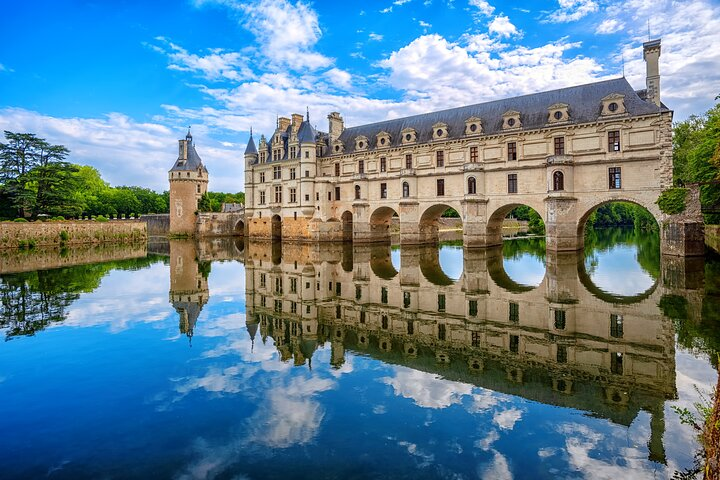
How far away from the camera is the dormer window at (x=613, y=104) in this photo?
25.1 m

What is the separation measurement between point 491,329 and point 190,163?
50.3 meters

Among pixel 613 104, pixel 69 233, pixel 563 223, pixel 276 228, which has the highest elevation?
pixel 613 104

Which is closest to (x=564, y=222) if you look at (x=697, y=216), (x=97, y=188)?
(x=697, y=216)

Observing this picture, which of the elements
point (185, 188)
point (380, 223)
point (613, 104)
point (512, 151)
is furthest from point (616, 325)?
point (185, 188)

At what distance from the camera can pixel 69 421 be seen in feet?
19.5

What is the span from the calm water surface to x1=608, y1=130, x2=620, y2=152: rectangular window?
11.9m

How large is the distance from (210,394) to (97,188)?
8481 centimetres

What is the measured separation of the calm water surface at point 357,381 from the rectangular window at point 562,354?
0.13 feet

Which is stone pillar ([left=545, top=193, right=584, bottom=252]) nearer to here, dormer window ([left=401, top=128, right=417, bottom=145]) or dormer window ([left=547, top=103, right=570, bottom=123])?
dormer window ([left=547, top=103, right=570, bottom=123])

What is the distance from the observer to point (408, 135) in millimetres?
35656

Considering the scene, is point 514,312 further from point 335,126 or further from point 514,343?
point 335,126

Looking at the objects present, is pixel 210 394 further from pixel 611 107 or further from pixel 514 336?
pixel 611 107

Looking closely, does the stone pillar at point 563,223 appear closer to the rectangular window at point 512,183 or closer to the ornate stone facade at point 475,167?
the ornate stone facade at point 475,167

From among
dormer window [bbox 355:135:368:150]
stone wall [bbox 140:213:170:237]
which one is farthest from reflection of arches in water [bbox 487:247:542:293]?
stone wall [bbox 140:213:170:237]
